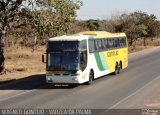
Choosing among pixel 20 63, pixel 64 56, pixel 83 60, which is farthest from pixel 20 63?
pixel 64 56

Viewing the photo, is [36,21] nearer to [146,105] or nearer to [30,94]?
[30,94]

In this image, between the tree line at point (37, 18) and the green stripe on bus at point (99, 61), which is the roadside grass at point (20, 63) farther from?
the green stripe on bus at point (99, 61)

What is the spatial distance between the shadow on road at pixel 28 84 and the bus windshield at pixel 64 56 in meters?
1.42

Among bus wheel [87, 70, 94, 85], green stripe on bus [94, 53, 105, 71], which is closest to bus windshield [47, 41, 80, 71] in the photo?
bus wheel [87, 70, 94, 85]

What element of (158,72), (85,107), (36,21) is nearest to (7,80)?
(36,21)

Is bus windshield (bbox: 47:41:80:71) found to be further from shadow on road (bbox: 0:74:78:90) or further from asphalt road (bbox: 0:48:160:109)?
shadow on road (bbox: 0:74:78:90)

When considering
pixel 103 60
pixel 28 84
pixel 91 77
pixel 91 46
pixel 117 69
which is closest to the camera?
pixel 91 77

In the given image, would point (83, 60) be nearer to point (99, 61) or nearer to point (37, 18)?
point (99, 61)

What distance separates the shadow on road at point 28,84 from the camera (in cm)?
2634

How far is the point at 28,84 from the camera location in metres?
28.2

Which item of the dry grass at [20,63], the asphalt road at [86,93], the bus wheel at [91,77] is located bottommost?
the dry grass at [20,63]

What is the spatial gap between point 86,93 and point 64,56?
295 cm

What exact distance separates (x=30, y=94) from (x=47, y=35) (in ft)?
38.1

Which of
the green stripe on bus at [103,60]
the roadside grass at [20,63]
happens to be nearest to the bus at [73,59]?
the green stripe on bus at [103,60]
